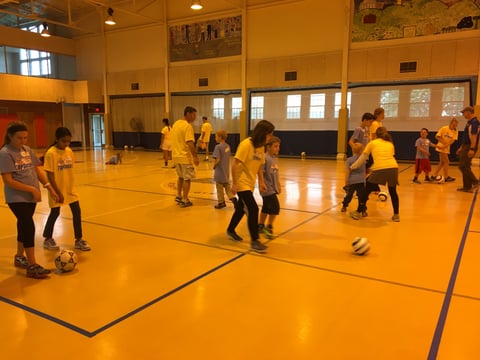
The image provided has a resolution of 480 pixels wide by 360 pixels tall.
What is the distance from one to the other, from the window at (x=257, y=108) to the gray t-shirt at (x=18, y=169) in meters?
16.8

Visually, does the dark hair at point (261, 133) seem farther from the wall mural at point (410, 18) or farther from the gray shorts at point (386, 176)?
the wall mural at point (410, 18)

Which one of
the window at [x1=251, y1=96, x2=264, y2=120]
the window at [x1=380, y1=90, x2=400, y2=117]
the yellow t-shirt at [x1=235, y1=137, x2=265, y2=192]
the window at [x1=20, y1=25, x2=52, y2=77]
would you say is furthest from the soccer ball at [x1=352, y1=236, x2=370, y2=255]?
the window at [x1=20, y1=25, x2=52, y2=77]

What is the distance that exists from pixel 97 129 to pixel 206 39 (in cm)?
1139

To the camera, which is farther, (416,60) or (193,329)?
(416,60)

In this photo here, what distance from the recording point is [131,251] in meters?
4.93

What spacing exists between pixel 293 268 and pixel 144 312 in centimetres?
174

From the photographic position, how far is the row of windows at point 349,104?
15891 mm

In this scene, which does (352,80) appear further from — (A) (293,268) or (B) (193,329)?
(B) (193,329)

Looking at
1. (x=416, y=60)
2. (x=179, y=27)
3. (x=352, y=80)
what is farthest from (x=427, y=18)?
(x=179, y=27)

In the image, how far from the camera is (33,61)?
26.4 meters

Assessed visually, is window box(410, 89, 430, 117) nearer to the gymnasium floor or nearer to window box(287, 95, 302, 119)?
window box(287, 95, 302, 119)

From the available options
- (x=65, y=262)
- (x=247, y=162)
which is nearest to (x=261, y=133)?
(x=247, y=162)

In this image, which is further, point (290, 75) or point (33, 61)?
point (33, 61)

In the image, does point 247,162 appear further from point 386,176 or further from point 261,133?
point 386,176
